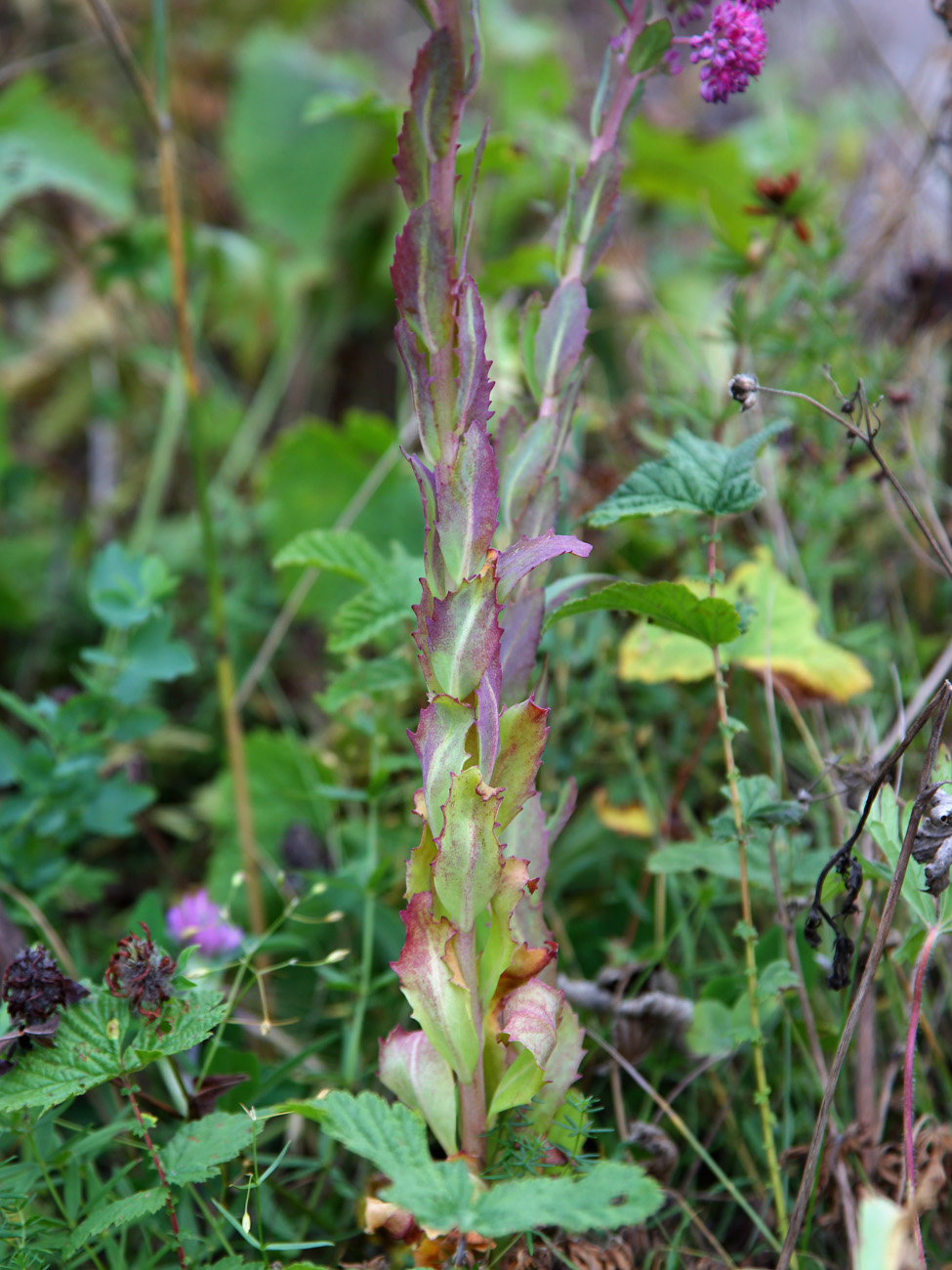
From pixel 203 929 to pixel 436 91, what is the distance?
3.16 ft

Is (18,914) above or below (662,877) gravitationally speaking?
below

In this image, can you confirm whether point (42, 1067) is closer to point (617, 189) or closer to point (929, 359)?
point (617, 189)

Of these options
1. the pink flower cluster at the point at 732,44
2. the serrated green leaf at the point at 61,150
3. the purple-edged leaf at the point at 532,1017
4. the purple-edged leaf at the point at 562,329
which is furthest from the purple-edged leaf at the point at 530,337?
the serrated green leaf at the point at 61,150

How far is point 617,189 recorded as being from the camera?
0.96 meters

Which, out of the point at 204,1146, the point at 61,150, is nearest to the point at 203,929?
the point at 204,1146

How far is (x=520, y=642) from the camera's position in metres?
0.95

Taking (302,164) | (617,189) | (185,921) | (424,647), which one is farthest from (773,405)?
(302,164)

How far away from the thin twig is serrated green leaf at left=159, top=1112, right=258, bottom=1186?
1.53 ft

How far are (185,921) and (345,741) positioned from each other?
0.52 m

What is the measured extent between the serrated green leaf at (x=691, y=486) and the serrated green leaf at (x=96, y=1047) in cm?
61

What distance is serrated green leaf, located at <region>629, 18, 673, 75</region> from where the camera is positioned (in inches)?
35.1

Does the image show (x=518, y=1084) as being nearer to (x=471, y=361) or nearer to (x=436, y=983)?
(x=436, y=983)

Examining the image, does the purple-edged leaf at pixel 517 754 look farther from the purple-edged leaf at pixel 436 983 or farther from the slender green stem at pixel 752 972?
the slender green stem at pixel 752 972

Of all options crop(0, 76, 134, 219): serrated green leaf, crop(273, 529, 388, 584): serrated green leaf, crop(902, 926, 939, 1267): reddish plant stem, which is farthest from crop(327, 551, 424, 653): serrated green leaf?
crop(0, 76, 134, 219): serrated green leaf
